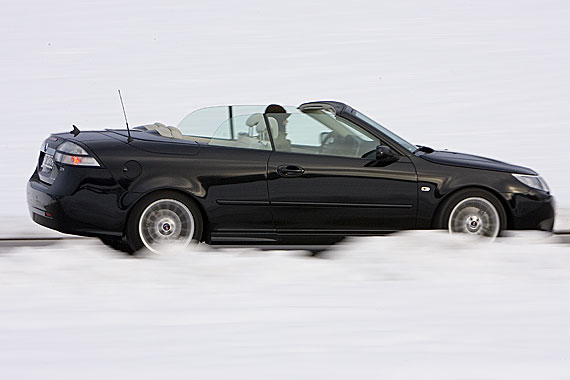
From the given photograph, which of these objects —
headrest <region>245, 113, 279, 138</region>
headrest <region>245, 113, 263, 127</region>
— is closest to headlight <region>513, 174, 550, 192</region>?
headrest <region>245, 113, 279, 138</region>

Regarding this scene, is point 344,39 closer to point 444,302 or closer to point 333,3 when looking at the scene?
point 333,3

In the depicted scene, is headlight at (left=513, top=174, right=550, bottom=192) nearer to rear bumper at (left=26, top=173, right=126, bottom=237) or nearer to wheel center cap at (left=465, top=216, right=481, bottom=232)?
wheel center cap at (left=465, top=216, right=481, bottom=232)

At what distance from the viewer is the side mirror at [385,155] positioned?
824cm

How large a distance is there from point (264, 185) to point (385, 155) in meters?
1.00

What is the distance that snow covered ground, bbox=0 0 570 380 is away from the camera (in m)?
5.09

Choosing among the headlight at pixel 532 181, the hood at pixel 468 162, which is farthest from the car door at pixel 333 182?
the headlight at pixel 532 181

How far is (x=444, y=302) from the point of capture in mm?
6145

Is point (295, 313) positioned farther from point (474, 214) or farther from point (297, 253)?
point (474, 214)

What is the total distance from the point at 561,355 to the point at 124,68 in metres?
18.5

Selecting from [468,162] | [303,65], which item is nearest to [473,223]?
[468,162]

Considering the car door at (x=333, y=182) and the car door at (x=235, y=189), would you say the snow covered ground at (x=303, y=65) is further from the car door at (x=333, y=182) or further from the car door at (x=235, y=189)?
the car door at (x=235, y=189)

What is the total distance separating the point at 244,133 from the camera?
8320mm

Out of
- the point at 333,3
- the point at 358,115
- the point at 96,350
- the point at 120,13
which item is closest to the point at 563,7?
the point at 333,3

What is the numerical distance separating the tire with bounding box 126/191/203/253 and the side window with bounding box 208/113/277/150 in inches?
23.4
